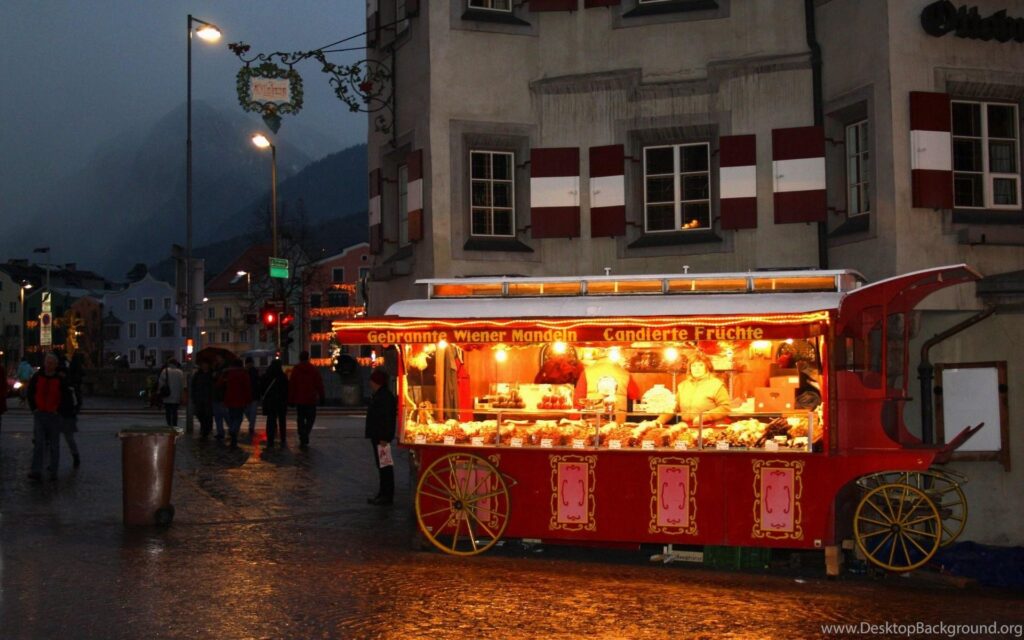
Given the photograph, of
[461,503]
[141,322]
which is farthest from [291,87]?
[141,322]

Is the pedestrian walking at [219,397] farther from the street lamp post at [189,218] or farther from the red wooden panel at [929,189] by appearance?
the red wooden panel at [929,189]

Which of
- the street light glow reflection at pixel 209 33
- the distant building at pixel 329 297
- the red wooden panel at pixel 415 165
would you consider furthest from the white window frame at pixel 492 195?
the distant building at pixel 329 297

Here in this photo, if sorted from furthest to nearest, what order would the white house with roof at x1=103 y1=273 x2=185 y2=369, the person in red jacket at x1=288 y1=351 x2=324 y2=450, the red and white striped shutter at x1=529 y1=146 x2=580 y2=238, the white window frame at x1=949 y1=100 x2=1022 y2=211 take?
the white house with roof at x1=103 y1=273 x2=185 y2=369
the person in red jacket at x1=288 y1=351 x2=324 y2=450
the red and white striped shutter at x1=529 y1=146 x2=580 y2=238
the white window frame at x1=949 y1=100 x2=1022 y2=211

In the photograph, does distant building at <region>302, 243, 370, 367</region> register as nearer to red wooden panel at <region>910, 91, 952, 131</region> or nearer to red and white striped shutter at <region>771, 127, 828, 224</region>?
red and white striped shutter at <region>771, 127, 828, 224</region>

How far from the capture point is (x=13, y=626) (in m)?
9.37

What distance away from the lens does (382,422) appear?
16.8 meters

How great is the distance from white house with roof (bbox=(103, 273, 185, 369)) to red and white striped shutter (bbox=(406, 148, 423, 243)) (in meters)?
122

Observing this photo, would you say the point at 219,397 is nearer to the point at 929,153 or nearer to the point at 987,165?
the point at 929,153

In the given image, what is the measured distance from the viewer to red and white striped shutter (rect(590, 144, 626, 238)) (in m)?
18.5

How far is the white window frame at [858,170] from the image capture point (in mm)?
16891

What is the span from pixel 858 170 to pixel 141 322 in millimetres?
131241

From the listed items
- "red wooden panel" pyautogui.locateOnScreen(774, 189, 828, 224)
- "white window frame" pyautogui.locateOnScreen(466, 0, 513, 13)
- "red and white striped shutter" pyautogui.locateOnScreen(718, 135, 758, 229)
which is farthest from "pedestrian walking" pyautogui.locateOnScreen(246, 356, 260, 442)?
"red wooden panel" pyautogui.locateOnScreen(774, 189, 828, 224)

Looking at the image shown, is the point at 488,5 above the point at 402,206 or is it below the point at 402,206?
above

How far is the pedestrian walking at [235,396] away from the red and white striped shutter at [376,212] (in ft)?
18.8
